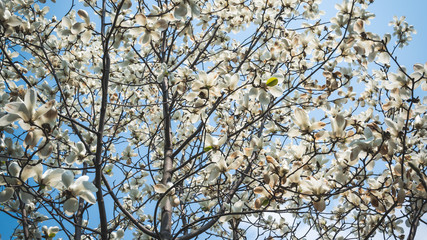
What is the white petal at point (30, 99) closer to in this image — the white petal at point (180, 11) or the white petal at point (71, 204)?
the white petal at point (71, 204)

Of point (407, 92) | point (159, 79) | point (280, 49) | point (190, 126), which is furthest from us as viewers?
point (190, 126)

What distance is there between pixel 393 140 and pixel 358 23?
67 centimetres

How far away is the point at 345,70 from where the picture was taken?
2.16 metres

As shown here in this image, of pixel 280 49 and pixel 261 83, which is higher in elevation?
pixel 280 49

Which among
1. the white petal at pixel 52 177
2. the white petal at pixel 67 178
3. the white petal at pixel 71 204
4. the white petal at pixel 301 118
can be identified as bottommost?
the white petal at pixel 71 204

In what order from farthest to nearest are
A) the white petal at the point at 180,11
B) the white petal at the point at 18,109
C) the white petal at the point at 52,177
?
the white petal at the point at 180,11
the white petal at the point at 52,177
the white petal at the point at 18,109

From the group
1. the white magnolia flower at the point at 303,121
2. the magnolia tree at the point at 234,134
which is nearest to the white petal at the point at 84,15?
the magnolia tree at the point at 234,134

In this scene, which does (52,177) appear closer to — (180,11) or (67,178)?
(67,178)

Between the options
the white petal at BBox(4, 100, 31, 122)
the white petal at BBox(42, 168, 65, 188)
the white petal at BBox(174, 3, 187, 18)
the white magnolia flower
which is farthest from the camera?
the white petal at BBox(174, 3, 187, 18)

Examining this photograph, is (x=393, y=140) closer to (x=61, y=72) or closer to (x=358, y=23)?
(x=358, y=23)

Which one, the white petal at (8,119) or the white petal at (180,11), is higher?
the white petal at (180,11)

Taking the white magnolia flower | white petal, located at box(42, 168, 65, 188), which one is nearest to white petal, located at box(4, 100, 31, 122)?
white petal, located at box(42, 168, 65, 188)

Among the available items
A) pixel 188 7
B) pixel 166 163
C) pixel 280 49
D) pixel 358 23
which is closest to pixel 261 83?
pixel 188 7

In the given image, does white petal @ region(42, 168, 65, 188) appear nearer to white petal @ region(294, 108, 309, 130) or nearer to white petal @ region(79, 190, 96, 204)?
white petal @ region(79, 190, 96, 204)
